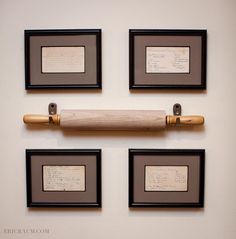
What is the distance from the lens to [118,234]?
0.99 meters

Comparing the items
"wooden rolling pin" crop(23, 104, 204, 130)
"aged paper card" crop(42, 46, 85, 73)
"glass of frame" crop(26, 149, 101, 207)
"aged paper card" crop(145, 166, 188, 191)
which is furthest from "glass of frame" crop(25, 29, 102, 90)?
"aged paper card" crop(145, 166, 188, 191)

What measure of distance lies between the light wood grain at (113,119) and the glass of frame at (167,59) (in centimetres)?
10

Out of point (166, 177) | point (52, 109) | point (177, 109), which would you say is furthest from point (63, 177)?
point (177, 109)

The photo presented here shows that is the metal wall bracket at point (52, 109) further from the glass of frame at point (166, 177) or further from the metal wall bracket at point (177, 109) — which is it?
the metal wall bracket at point (177, 109)

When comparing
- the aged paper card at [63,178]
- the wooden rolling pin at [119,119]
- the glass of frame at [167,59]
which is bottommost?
the aged paper card at [63,178]

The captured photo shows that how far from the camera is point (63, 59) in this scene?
0.95 meters

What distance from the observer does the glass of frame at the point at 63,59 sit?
95 centimetres

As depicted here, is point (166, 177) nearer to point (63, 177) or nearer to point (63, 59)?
point (63, 177)

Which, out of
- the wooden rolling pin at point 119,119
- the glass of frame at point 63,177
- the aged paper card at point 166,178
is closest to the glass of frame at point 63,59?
the wooden rolling pin at point 119,119

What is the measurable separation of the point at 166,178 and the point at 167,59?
41 centimetres

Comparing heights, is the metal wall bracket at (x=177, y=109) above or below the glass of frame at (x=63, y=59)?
below

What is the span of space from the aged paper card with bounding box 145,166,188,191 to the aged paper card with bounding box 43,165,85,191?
232mm
